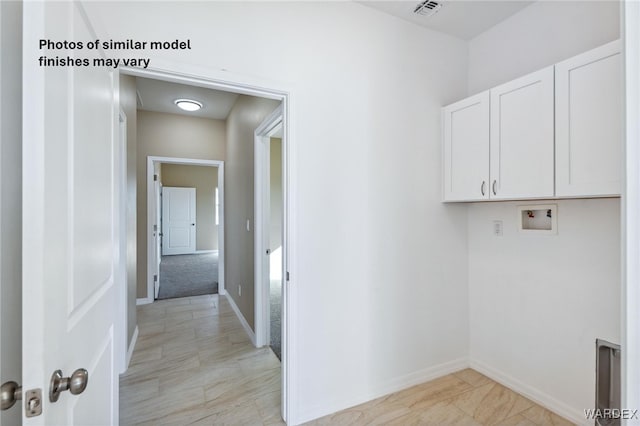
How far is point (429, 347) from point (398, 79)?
2109 mm

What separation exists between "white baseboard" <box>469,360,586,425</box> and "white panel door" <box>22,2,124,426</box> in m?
2.56

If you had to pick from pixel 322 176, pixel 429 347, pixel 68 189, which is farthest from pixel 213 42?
pixel 429 347

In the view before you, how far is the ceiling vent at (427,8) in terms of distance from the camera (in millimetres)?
2064

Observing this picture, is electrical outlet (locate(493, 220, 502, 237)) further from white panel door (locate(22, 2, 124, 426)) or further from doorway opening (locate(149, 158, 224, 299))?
doorway opening (locate(149, 158, 224, 299))

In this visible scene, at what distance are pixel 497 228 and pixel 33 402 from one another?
8.69ft

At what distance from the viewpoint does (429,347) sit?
2.37 meters

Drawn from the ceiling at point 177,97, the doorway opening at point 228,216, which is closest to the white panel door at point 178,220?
the doorway opening at point 228,216

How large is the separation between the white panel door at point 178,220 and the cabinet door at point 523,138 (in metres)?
8.66

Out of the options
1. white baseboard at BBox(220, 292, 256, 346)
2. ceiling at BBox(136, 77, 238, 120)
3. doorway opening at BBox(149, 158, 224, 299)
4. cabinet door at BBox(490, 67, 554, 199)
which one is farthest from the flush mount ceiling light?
cabinet door at BBox(490, 67, 554, 199)

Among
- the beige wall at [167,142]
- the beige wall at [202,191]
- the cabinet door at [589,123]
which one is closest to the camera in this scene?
the cabinet door at [589,123]

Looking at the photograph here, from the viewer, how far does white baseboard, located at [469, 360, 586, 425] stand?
1867 mm

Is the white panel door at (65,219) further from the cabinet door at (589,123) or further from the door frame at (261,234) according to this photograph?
the cabinet door at (589,123)

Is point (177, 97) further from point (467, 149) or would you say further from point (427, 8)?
point (467, 149)

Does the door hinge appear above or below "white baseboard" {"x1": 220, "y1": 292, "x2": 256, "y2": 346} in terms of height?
above
